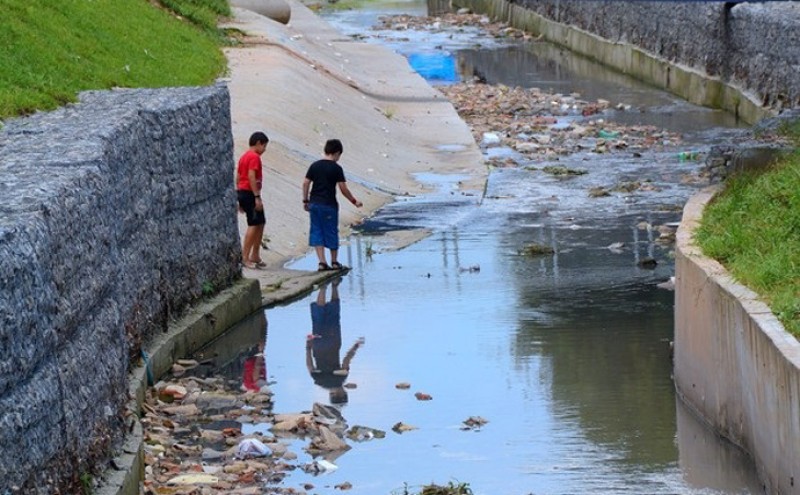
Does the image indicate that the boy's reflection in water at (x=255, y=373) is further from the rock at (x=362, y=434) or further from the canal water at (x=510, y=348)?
the rock at (x=362, y=434)

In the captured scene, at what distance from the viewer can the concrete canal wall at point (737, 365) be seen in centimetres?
943

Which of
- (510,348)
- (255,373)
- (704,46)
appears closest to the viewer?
(255,373)

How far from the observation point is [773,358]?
962 centimetres

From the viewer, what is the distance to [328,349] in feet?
48.3

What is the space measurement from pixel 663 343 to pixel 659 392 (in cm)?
163

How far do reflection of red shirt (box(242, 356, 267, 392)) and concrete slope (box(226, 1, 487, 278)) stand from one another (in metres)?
2.91

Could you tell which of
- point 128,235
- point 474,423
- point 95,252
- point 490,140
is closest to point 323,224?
point 128,235

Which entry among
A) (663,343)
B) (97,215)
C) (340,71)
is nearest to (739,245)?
(663,343)

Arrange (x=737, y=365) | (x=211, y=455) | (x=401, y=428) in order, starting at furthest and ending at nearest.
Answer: (x=401, y=428) → (x=211, y=455) → (x=737, y=365)

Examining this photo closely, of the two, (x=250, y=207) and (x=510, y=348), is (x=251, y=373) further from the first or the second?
(x=250, y=207)

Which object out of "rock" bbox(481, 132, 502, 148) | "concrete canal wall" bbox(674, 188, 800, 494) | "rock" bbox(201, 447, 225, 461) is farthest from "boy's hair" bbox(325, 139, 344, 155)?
"rock" bbox(481, 132, 502, 148)

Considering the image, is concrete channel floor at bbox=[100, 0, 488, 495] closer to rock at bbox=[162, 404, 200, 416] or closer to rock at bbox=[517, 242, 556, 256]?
rock at bbox=[162, 404, 200, 416]

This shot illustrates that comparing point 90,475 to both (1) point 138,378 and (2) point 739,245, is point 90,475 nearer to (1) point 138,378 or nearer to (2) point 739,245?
(1) point 138,378

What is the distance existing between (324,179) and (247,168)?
0.91 m
